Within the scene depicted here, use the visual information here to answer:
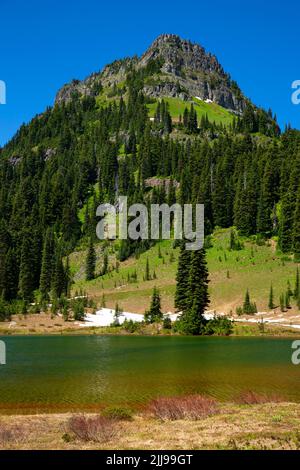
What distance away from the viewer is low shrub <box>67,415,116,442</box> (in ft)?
70.5

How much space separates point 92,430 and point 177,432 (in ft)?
13.0

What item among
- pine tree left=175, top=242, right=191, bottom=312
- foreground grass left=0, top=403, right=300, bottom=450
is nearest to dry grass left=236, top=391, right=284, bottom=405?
foreground grass left=0, top=403, right=300, bottom=450

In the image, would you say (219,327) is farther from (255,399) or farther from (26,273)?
(26,273)

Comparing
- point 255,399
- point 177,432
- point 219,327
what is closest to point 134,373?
point 255,399

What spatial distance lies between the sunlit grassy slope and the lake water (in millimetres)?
42001

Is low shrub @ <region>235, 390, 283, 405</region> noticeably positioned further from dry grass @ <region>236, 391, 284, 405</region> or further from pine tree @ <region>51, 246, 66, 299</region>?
pine tree @ <region>51, 246, 66, 299</region>

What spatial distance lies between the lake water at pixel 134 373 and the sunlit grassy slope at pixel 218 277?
4200 cm

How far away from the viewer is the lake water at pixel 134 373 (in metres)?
34.7

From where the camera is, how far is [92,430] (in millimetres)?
22000

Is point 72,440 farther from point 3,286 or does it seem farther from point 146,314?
point 3,286

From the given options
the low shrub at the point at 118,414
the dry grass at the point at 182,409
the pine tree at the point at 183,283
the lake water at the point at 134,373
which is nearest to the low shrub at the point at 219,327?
the pine tree at the point at 183,283
